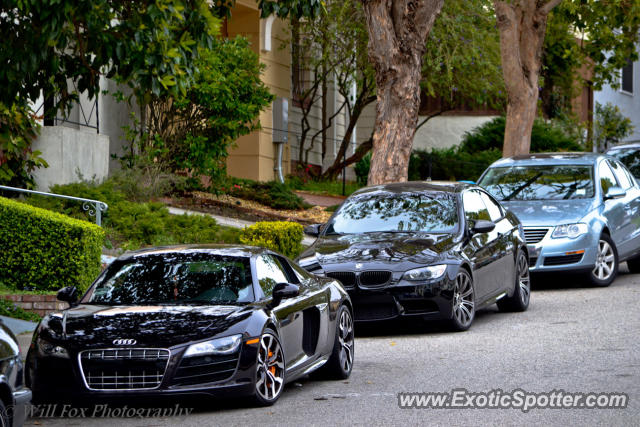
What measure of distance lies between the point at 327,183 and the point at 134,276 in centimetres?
2255

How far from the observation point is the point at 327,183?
30969mm

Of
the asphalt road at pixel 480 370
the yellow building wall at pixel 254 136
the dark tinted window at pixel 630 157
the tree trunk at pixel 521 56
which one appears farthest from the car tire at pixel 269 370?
the yellow building wall at pixel 254 136

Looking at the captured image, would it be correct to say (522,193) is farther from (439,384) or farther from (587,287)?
(439,384)

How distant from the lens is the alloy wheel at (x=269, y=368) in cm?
774

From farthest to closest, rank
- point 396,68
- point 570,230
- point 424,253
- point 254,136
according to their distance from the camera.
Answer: point 254,136
point 396,68
point 570,230
point 424,253

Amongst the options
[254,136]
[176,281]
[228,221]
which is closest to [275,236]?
[228,221]

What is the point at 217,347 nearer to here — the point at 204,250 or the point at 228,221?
the point at 204,250

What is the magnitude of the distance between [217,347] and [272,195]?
1589 cm

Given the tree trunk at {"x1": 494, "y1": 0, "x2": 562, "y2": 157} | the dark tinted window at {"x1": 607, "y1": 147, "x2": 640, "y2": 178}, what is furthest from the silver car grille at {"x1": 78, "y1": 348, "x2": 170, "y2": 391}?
the tree trunk at {"x1": 494, "y1": 0, "x2": 562, "y2": 157}

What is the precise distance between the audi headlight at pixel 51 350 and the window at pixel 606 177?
10765 millimetres

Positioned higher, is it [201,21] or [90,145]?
[201,21]

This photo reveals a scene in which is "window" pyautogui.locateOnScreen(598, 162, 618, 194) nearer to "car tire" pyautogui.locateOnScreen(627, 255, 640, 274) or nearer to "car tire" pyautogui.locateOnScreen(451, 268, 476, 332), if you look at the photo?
"car tire" pyautogui.locateOnScreen(627, 255, 640, 274)

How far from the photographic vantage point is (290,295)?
8.27 metres

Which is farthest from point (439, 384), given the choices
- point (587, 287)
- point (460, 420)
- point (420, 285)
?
point (587, 287)
